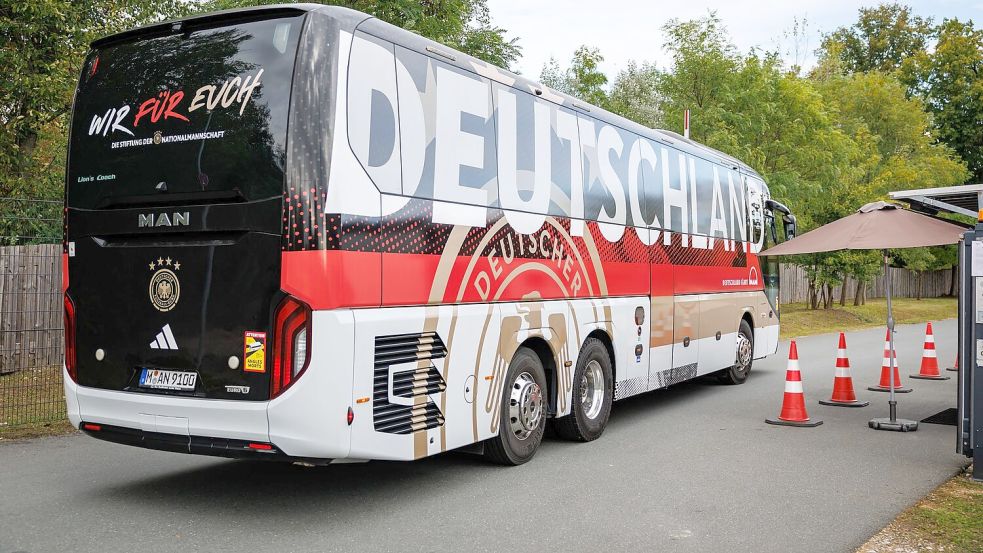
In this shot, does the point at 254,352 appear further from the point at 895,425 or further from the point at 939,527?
the point at 895,425

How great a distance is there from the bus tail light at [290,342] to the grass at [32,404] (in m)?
4.72

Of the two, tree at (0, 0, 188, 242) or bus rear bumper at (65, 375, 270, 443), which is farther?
tree at (0, 0, 188, 242)

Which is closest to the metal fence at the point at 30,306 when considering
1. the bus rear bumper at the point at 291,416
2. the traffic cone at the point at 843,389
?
the bus rear bumper at the point at 291,416

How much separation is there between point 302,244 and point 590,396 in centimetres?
452

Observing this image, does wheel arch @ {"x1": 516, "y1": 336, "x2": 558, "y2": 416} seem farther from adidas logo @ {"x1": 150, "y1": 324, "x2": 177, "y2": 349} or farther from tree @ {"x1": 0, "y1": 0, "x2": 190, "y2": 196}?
tree @ {"x1": 0, "y1": 0, "x2": 190, "y2": 196}

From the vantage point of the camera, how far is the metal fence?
10.7m

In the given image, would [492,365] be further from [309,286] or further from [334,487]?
[309,286]

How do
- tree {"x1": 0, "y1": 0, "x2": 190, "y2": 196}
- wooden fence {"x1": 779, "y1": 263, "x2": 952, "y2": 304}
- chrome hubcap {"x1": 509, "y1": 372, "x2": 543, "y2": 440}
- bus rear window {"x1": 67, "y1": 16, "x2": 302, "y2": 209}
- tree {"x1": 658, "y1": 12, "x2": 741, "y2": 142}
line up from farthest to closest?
wooden fence {"x1": 779, "y1": 263, "x2": 952, "y2": 304} → tree {"x1": 658, "y1": 12, "x2": 741, "y2": 142} → tree {"x1": 0, "y1": 0, "x2": 190, "y2": 196} → chrome hubcap {"x1": 509, "y1": 372, "x2": 543, "y2": 440} → bus rear window {"x1": 67, "y1": 16, "x2": 302, "y2": 209}

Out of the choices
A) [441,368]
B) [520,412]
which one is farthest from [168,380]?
[520,412]

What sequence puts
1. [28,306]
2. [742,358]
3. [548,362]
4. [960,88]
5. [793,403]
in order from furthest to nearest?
1. [960,88]
2. [742,358]
3. [28,306]
4. [793,403]
5. [548,362]

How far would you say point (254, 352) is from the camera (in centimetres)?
563

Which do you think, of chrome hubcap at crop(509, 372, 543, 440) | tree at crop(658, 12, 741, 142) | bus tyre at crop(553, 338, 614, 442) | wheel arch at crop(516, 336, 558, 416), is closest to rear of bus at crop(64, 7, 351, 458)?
chrome hubcap at crop(509, 372, 543, 440)

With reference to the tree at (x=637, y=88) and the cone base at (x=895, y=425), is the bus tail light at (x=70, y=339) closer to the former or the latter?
the cone base at (x=895, y=425)

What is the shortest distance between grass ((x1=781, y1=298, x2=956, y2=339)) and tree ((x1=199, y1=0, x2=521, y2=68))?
12100 millimetres
